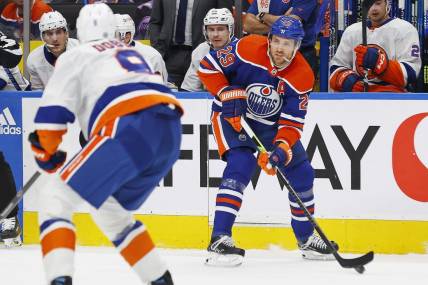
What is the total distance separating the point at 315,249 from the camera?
208 inches

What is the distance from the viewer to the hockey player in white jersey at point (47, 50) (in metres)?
6.09

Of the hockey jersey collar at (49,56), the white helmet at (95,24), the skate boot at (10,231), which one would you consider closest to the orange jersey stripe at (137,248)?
the white helmet at (95,24)

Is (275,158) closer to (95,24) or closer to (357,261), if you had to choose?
(357,261)

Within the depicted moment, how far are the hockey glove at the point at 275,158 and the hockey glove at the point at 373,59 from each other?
836mm

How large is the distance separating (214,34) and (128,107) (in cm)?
233

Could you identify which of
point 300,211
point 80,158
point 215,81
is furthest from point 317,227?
point 80,158

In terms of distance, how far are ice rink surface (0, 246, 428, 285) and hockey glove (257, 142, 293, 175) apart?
0.50 metres

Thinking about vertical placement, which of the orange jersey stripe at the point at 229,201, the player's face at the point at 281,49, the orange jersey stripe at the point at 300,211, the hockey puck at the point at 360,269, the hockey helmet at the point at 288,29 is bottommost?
the hockey puck at the point at 360,269

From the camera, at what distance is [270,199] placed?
5.54 meters

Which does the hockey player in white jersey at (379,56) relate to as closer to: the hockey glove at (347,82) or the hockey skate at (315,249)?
the hockey glove at (347,82)

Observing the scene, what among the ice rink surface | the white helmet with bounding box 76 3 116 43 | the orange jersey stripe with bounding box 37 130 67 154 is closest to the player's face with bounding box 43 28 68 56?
the ice rink surface

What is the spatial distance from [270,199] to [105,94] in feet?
6.61

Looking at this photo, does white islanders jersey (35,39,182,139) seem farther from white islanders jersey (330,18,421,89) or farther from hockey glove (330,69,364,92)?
white islanders jersey (330,18,421,89)

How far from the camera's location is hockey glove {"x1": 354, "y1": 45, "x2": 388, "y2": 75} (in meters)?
5.52
